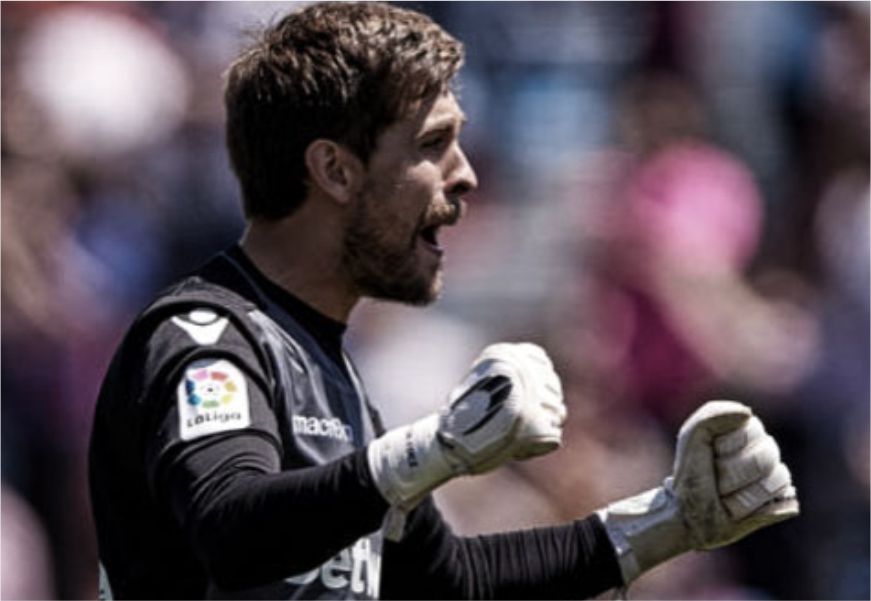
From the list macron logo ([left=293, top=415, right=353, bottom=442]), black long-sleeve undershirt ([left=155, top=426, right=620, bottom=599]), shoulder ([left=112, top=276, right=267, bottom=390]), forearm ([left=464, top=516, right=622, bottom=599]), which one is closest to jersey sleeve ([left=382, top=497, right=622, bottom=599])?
forearm ([left=464, top=516, right=622, bottom=599])

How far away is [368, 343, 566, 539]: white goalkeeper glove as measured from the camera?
350 cm

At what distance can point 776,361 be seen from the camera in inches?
292

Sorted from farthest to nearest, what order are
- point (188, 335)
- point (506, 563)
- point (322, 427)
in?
point (506, 563)
point (322, 427)
point (188, 335)

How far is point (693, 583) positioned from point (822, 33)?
1815 millimetres

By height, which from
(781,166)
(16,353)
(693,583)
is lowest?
(693,583)

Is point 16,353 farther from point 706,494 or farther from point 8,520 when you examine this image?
point 706,494

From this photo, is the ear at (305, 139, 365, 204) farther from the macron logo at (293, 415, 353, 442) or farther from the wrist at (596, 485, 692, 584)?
the wrist at (596, 485, 692, 584)

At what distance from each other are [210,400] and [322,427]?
36cm

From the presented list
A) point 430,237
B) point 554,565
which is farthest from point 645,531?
point 430,237

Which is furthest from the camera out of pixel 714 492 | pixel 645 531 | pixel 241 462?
pixel 645 531

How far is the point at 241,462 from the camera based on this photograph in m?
3.59

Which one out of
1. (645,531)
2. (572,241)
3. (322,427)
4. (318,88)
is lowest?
(572,241)

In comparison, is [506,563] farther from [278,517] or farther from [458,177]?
[278,517]

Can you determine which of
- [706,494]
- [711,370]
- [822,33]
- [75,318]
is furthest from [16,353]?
[706,494]
